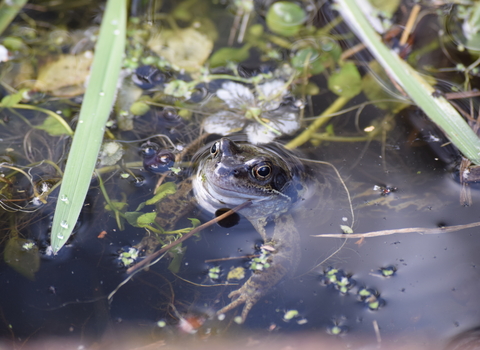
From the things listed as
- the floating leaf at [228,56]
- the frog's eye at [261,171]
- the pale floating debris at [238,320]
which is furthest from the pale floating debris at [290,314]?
the floating leaf at [228,56]

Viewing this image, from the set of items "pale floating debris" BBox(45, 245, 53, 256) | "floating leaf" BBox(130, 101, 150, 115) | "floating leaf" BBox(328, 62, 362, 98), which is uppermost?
"floating leaf" BBox(328, 62, 362, 98)

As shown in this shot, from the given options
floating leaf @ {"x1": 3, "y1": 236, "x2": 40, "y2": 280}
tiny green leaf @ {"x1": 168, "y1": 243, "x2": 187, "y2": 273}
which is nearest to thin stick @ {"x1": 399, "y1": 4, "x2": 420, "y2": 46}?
tiny green leaf @ {"x1": 168, "y1": 243, "x2": 187, "y2": 273}

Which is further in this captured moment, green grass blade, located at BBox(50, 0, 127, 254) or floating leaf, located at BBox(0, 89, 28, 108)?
floating leaf, located at BBox(0, 89, 28, 108)

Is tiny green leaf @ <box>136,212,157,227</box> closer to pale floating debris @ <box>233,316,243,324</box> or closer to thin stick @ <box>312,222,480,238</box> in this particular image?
pale floating debris @ <box>233,316,243,324</box>

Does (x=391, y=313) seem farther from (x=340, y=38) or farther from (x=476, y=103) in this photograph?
(x=340, y=38)

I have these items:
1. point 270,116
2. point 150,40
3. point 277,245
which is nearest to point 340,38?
point 270,116

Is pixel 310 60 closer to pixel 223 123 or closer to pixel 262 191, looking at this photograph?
pixel 223 123
